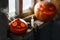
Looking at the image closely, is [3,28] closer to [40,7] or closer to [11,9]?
[11,9]

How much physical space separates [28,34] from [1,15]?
0.51m

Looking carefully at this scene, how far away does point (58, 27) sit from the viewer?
289cm

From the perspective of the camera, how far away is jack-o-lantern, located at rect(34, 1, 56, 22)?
2549mm

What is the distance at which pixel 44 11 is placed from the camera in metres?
2.55

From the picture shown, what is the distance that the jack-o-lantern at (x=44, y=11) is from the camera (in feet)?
8.36

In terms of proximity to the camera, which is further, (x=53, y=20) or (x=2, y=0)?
(x=53, y=20)

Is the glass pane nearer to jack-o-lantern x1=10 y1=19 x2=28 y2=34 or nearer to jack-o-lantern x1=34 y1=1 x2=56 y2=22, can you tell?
jack-o-lantern x1=34 y1=1 x2=56 y2=22

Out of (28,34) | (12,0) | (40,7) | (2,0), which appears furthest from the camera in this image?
(40,7)

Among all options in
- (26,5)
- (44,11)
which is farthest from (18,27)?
(26,5)

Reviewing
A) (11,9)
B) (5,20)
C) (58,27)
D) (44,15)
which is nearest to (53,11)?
Answer: (44,15)

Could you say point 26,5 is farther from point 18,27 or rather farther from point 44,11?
point 18,27

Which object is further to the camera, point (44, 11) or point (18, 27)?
point (44, 11)

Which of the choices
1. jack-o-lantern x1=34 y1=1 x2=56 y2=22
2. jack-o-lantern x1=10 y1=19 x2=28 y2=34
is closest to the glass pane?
jack-o-lantern x1=34 y1=1 x2=56 y2=22

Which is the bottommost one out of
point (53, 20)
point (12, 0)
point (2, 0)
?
point (53, 20)
